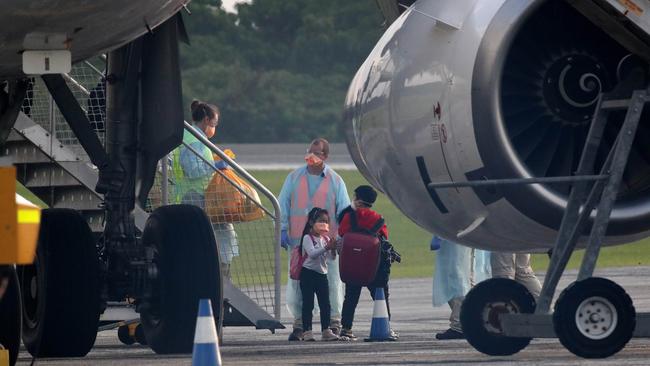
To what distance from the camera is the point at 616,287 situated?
1057cm

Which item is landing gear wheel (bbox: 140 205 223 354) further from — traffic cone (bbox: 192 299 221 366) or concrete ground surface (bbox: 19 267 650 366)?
traffic cone (bbox: 192 299 221 366)

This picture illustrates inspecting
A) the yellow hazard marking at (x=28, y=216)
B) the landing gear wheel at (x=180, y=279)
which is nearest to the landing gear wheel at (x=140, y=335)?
the landing gear wheel at (x=180, y=279)

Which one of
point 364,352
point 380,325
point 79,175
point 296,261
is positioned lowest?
point 364,352

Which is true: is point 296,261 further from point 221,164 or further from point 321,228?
point 221,164

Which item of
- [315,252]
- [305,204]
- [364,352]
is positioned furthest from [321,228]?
[364,352]

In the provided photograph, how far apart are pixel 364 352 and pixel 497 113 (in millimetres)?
2571

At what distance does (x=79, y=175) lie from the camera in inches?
561

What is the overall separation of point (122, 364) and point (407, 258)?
17469 mm

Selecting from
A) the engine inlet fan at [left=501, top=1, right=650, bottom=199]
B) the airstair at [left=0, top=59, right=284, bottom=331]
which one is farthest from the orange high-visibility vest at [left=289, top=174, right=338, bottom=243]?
the engine inlet fan at [left=501, top=1, right=650, bottom=199]

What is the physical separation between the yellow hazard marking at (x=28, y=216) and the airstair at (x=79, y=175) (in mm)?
6363

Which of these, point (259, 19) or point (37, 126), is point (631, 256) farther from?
point (259, 19)

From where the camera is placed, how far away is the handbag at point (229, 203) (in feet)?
47.4

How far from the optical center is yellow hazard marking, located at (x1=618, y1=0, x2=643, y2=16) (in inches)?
417

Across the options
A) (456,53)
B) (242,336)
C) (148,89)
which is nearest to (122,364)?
(148,89)
